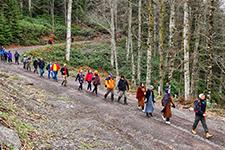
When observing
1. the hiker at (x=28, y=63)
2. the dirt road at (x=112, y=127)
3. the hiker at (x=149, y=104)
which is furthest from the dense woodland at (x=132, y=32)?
the hiker at (x=149, y=104)

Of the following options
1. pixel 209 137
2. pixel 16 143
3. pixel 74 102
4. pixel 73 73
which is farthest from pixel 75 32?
pixel 16 143

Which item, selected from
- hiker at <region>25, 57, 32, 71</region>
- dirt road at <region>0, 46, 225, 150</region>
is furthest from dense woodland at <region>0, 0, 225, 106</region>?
dirt road at <region>0, 46, 225, 150</region>

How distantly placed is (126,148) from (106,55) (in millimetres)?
32935

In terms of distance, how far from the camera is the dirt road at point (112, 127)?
1184 cm

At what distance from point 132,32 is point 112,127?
2758cm

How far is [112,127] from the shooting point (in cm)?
1398

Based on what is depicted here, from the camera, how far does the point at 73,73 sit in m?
30.8

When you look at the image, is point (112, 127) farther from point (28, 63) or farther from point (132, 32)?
point (132, 32)

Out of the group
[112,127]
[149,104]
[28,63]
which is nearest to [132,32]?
[28,63]

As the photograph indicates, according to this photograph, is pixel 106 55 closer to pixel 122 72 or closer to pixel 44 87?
pixel 122 72

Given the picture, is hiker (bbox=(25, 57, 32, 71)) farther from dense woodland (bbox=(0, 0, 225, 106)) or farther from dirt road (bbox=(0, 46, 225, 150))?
dirt road (bbox=(0, 46, 225, 150))

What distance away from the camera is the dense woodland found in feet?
104

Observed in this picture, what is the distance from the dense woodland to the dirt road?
1161 centimetres

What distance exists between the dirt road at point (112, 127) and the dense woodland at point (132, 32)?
11.6 m
